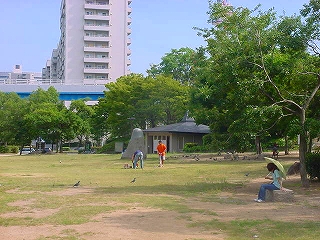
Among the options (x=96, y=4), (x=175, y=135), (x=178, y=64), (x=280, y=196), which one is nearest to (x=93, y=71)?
(x=96, y=4)

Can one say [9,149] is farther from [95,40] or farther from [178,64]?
[95,40]

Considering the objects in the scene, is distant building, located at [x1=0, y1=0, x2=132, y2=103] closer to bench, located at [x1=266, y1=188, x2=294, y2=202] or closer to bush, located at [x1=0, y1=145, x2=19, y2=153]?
bush, located at [x1=0, y1=145, x2=19, y2=153]

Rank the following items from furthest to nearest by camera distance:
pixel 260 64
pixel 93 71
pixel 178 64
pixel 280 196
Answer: pixel 93 71 < pixel 178 64 < pixel 260 64 < pixel 280 196

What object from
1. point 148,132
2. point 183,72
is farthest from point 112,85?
point 183,72

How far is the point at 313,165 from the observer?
55.2 ft

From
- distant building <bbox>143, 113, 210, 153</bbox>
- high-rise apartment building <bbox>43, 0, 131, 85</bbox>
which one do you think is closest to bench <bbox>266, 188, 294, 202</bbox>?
distant building <bbox>143, 113, 210, 153</bbox>

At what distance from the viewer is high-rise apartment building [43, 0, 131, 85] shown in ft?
285

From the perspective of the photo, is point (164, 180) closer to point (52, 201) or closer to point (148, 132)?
point (52, 201)

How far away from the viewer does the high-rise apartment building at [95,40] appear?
86.8 metres

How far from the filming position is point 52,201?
1272 cm

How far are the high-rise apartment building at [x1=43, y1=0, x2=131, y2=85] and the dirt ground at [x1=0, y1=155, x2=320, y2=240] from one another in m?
75.1

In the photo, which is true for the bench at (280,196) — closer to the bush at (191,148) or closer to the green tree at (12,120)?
the bush at (191,148)

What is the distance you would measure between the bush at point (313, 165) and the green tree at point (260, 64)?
1071 millimetres

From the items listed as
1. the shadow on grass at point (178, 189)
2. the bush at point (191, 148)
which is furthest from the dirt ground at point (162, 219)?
the bush at point (191, 148)
